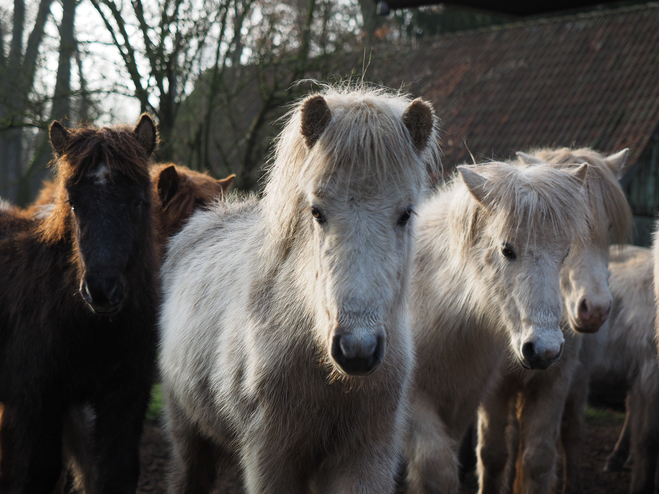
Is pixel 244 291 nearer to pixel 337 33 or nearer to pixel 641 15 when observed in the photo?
pixel 337 33

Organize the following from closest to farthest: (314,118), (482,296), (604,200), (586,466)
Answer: (314,118) → (482,296) → (604,200) → (586,466)

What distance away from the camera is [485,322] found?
3.88m

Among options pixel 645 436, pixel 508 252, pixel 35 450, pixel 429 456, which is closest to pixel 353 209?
pixel 508 252

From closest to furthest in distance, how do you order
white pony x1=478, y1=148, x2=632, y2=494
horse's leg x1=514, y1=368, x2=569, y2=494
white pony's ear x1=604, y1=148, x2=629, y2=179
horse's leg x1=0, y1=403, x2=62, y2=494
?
horse's leg x1=0, y1=403, x2=62, y2=494, white pony x1=478, y1=148, x2=632, y2=494, horse's leg x1=514, y1=368, x2=569, y2=494, white pony's ear x1=604, y1=148, x2=629, y2=179

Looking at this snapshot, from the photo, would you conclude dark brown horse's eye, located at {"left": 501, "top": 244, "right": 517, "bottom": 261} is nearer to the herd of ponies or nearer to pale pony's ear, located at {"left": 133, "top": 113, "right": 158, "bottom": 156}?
the herd of ponies

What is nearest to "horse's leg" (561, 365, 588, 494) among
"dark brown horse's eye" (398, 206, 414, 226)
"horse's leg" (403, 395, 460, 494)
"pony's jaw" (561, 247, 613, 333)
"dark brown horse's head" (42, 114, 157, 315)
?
"pony's jaw" (561, 247, 613, 333)

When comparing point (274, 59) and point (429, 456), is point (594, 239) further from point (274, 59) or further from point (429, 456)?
point (274, 59)

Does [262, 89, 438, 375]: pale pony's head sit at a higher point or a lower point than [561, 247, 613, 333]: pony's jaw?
higher

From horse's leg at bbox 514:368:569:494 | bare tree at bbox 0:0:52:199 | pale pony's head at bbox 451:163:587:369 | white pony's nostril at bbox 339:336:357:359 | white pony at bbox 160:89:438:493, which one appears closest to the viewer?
white pony's nostril at bbox 339:336:357:359

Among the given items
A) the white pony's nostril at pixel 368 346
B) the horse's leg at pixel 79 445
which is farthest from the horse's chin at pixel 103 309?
the white pony's nostril at pixel 368 346

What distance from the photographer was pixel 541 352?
3.22 meters

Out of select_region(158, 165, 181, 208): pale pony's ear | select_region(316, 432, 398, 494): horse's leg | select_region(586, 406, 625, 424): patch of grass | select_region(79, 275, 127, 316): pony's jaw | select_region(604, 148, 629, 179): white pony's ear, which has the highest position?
select_region(604, 148, 629, 179): white pony's ear

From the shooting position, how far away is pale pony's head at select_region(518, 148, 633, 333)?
419 centimetres

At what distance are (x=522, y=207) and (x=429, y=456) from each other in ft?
5.11
